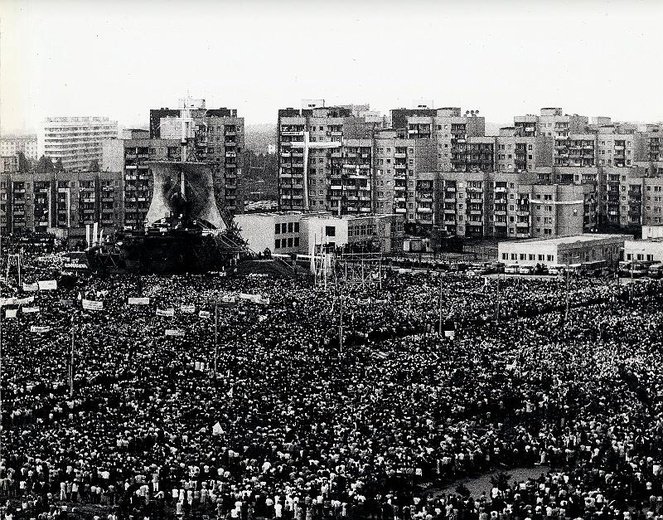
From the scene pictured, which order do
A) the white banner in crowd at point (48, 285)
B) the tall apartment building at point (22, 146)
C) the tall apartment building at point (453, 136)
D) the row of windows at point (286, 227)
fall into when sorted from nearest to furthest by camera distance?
the white banner in crowd at point (48, 285) < the row of windows at point (286, 227) < the tall apartment building at point (453, 136) < the tall apartment building at point (22, 146)

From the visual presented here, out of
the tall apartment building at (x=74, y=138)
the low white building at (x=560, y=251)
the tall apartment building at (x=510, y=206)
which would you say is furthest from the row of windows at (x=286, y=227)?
the tall apartment building at (x=74, y=138)

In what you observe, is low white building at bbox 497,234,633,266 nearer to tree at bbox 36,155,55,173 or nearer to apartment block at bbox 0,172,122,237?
apartment block at bbox 0,172,122,237

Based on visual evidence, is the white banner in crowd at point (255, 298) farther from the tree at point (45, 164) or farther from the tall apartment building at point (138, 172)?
the tree at point (45, 164)

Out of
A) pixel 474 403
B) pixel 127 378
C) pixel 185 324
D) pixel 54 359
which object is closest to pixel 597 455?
pixel 474 403

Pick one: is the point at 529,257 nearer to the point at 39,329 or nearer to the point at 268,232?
the point at 268,232

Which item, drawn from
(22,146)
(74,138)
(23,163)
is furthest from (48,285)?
(74,138)

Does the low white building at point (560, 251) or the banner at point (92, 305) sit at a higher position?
the low white building at point (560, 251)

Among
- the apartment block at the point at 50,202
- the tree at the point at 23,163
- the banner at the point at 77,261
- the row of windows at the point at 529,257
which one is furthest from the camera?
the tree at the point at 23,163
